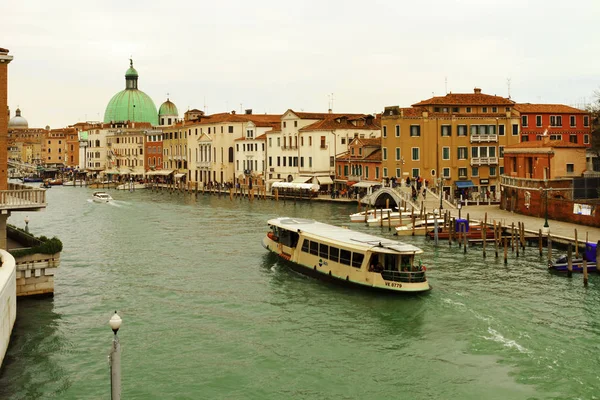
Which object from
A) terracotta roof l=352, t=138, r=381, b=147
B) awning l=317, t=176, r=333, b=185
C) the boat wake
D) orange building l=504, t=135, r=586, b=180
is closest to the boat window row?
the boat wake

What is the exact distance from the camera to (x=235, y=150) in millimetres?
83312

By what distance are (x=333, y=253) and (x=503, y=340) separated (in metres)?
8.87

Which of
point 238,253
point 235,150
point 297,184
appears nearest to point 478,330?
point 238,253

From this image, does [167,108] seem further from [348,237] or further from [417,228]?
[348,237]

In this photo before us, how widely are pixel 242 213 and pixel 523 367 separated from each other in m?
39.1

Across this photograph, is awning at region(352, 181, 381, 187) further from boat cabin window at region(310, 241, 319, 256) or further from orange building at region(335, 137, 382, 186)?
boat cabin window at region(310, 241, 319, 256)

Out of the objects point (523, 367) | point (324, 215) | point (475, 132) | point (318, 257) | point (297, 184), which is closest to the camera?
point (523, 367)

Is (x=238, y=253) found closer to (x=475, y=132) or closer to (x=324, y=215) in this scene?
(x=324, y=215)

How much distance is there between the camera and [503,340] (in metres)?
19.1

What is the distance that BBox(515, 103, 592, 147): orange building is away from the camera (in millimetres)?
58156

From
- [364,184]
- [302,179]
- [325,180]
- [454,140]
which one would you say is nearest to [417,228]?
[454,140]

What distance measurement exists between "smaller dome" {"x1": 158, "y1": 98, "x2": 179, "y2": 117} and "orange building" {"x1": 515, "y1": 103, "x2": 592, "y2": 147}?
74.1 meters

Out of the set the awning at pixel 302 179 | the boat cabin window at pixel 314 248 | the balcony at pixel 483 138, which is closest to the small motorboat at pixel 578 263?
the boat cabin window at pixel 314 248

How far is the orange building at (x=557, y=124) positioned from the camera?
5816cm
